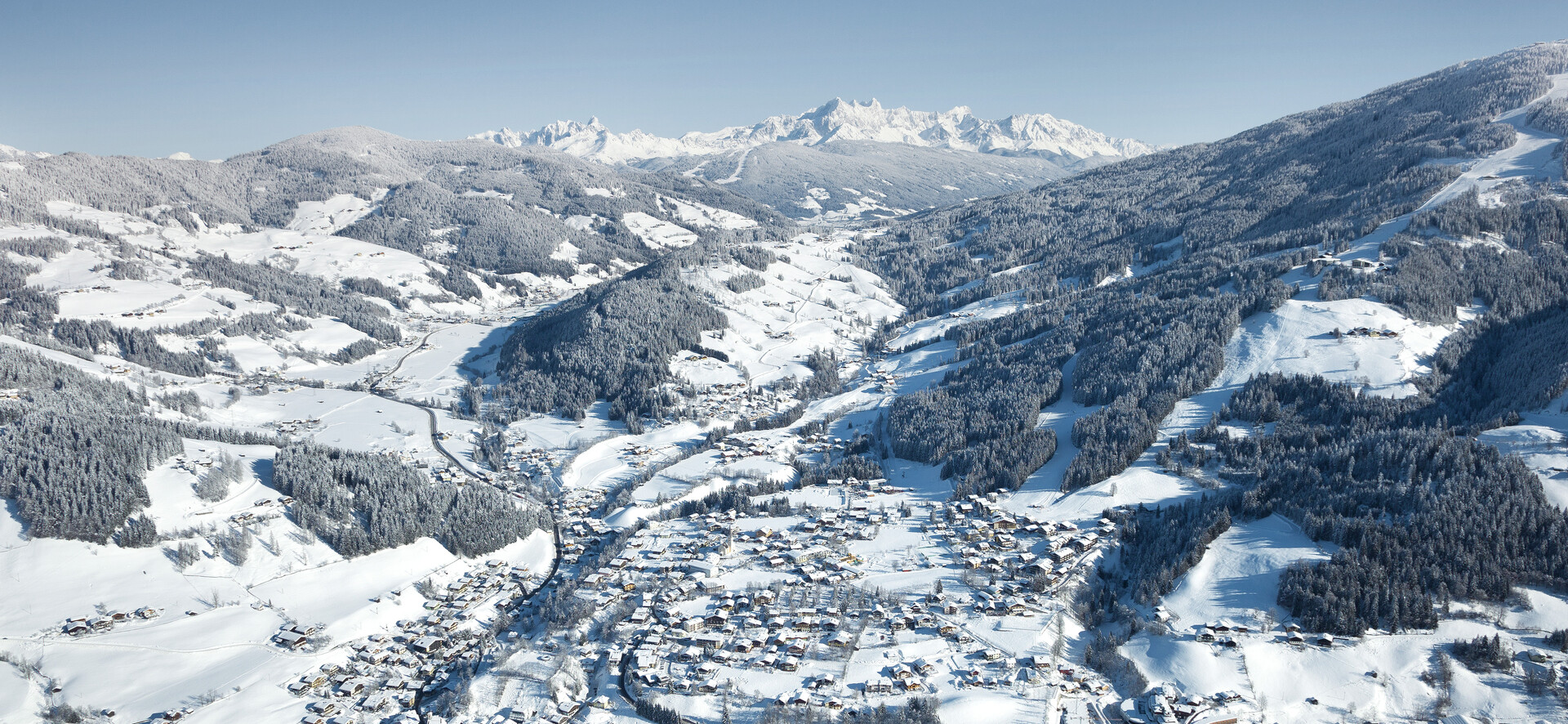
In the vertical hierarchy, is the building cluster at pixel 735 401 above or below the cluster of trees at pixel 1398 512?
above

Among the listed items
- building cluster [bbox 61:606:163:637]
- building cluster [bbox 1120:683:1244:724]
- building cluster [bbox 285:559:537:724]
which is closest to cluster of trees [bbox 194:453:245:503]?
building cluster [bbox 61:606:163:637]

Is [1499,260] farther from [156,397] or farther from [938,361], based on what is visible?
[156,397]

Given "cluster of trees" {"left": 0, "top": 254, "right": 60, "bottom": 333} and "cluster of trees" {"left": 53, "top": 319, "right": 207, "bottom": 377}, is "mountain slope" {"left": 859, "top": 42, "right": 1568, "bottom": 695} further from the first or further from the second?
"cluster of trees" {"left": 0, "top": 254, "right": 60, "bottom": 333}

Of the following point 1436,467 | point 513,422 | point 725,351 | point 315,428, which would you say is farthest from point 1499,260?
point 315,428

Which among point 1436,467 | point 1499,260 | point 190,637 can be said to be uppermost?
point 1499,260

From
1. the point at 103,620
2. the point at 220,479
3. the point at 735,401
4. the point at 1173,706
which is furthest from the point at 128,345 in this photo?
the point at 1173,706

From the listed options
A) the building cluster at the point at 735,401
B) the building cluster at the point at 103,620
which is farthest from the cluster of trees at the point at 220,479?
the building cluster at the point at 735,401

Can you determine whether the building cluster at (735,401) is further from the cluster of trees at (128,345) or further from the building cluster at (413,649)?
the cluster of trees at (128,345)

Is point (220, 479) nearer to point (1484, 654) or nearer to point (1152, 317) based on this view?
point (1484, 654)
